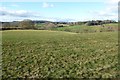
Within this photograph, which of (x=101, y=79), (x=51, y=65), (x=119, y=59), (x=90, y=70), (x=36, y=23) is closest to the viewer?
(x=101, y=79)

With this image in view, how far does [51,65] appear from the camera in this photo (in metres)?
14.7

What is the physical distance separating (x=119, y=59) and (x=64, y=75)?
5.99 m

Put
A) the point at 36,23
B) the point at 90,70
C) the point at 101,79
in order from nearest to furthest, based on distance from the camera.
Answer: the point at 101,79 < the point at 90,70 < the point at 36,23

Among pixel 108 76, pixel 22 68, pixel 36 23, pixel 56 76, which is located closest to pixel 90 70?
pixel 108 76

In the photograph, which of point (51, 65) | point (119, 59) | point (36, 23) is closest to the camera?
point (51, 65)

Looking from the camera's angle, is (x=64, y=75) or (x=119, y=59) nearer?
(x=64, y=75)

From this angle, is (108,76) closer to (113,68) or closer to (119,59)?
(113,68)

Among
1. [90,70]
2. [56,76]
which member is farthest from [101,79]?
[56,76]

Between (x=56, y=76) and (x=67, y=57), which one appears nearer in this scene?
(x=56, y=76)

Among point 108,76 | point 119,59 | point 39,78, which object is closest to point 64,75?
point 39,78

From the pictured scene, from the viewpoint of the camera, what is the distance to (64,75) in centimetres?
1231

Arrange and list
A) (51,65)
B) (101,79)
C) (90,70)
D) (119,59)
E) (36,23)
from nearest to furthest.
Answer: (101,79) < (90,70) < (51,65) < (119,59) < (36,23)

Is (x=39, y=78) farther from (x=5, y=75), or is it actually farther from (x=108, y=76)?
(x=108, y=76)

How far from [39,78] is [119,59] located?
7210mm
